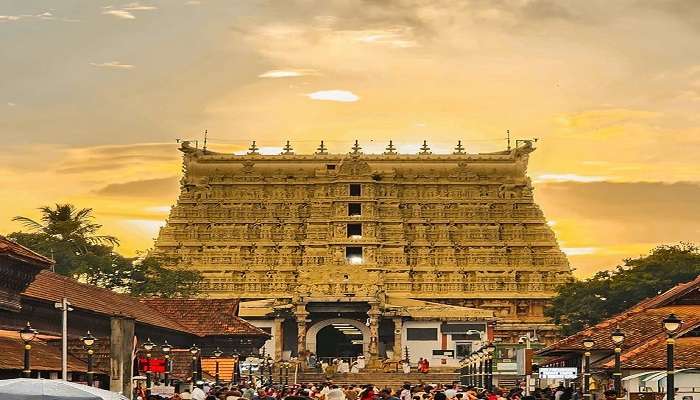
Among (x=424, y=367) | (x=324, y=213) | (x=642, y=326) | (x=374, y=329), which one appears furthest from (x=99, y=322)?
(x=324, y=213)

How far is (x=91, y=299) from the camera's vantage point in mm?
57469

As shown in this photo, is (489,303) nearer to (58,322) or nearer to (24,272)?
(58,322)

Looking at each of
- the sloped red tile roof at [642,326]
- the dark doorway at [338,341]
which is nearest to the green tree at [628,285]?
the dark doorway at [338,341]

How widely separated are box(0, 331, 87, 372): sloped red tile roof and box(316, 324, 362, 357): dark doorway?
91150 millimetres

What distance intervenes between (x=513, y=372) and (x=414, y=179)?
231ft

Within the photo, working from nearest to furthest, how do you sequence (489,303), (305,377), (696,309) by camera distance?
(696,309), (305,377), (489,303)

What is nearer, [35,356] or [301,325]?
[35,356]

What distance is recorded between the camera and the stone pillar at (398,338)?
417 ft

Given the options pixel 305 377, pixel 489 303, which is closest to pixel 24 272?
pixel 305 377

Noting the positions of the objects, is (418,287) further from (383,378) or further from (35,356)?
(35,356)

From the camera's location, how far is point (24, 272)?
132 feet

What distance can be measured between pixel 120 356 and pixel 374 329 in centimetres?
8688

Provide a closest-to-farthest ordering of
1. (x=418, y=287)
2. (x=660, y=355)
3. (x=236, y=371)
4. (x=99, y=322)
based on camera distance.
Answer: (x=660, y=355)
(x=99, y=322)
(x=236, y=371)
(x=418, y=287)

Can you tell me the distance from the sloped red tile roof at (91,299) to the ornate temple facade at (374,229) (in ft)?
215
